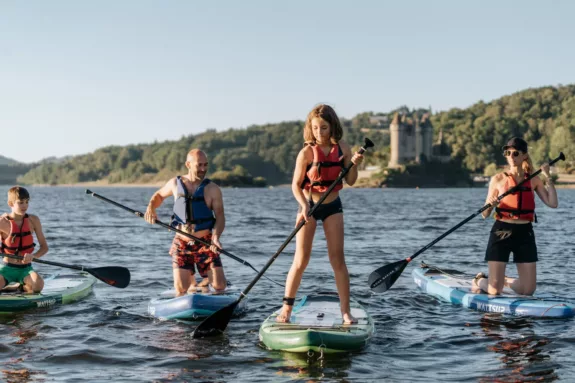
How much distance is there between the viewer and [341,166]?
8125mm

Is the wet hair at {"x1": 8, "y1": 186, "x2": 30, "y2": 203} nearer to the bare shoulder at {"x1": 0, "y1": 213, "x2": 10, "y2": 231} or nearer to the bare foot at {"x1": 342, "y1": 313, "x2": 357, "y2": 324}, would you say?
the bare shoulder at {"x1": 0, "y1": 213, "x2": 10, "y2": 231}

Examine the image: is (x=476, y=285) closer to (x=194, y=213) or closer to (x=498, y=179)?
(x=498, y=179)

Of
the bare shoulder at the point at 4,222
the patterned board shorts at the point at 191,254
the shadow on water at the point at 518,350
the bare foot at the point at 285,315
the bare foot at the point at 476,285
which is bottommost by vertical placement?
the shadow on water at the point at 518,350

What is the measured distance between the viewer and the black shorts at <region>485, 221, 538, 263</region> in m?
10.4

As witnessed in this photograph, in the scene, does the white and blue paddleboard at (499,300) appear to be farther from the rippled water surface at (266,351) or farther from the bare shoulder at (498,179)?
the bare shoulder at (498,179)

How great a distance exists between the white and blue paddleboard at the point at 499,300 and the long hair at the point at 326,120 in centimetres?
391

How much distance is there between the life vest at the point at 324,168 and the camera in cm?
805

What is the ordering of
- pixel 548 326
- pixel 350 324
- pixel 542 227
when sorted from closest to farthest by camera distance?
pixel 350 324 < pixel 548 326 < pixel 542 227

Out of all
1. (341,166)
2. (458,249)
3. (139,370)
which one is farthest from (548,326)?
(458,249)

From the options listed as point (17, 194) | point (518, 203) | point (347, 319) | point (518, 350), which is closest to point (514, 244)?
point (518, 203)

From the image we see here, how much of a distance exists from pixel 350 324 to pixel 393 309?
3.03m

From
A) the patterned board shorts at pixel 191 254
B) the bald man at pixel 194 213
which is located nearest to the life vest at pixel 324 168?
the bald man at pixel 194 213

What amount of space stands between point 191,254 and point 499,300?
4221 mm

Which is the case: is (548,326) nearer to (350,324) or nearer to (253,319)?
(350,324)
